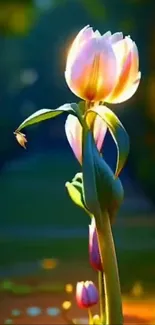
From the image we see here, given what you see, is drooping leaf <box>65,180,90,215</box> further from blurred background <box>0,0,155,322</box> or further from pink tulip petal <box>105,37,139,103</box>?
pink tulip petal <box>105,37,139,103</box>

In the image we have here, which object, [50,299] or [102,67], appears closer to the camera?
[102,67]

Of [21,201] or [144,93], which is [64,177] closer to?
[21,201]

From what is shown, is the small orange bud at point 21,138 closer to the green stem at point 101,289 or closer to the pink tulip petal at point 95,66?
the pink tulip petal at point 95,66

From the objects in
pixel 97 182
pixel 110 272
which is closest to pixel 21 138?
pixel 97 182

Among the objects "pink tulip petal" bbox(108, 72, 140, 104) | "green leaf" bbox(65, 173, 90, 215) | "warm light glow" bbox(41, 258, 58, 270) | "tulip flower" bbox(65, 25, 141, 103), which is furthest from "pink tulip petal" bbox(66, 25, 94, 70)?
"warm light glow" bbox(41, 258, 58, 270)

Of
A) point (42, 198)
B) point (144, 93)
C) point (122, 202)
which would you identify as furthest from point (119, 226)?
point (144, 93)

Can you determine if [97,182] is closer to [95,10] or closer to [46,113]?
[46,113]
